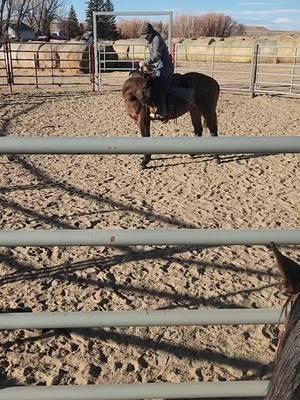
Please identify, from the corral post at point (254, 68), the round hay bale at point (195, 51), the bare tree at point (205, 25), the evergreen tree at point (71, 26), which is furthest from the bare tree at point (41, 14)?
the corral post at point (254, 68)

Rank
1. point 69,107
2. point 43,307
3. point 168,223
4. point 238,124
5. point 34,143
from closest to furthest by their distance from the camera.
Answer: point 34,143
point 43,307
point 168,223
point 238,124
point 69,107

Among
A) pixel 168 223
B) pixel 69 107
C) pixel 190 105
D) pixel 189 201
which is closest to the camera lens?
pixel 168 223

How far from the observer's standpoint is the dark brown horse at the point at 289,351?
852 mm

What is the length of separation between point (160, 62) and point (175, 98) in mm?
578

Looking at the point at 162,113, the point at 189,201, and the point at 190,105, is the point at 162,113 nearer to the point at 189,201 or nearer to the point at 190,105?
the point at 190,105

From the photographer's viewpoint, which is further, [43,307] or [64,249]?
[64,249]

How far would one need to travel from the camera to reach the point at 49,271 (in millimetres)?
3596

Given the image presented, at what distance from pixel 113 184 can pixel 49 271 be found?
229 cm

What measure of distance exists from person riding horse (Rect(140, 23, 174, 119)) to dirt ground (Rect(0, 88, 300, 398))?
860 mm

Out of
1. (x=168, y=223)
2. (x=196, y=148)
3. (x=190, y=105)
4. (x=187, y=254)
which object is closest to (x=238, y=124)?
(x=190, y=105)

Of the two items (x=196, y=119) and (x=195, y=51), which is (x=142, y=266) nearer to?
(x=196, y=119)

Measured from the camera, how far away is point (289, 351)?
0.90m

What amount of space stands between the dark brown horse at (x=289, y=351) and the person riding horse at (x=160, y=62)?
20.2ft

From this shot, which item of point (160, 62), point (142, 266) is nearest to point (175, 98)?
point (160, 62)
